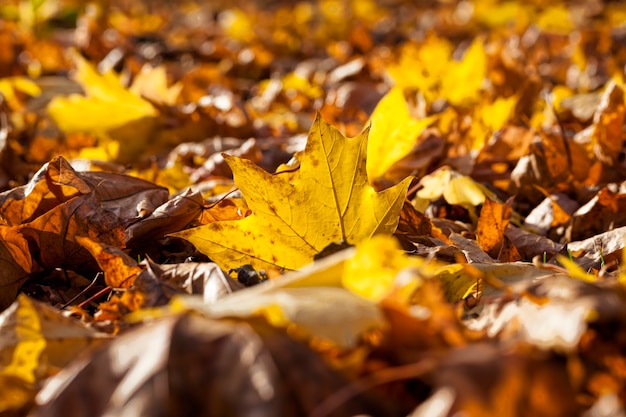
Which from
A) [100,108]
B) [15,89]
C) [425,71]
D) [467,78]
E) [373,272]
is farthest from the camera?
[425,71]

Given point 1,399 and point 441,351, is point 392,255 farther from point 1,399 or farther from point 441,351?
point 1,399

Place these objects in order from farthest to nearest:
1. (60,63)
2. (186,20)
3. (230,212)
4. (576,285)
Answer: (186,20), (60,63), (230,212), (576,285)

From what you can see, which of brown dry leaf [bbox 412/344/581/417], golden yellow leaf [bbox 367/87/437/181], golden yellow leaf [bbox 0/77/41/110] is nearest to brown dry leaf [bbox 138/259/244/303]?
brown dry leaf [bbox 412/344/581/417]

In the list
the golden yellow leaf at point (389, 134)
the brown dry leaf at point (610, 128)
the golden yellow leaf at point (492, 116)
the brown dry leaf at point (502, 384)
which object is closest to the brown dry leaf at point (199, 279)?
the brown dry leaf at point (502, 384)

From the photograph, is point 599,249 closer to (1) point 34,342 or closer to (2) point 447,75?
(1) point 34,342

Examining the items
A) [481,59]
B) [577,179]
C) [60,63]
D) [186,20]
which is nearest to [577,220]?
[577,179]

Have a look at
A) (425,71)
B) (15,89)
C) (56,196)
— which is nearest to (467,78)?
(425,71)
